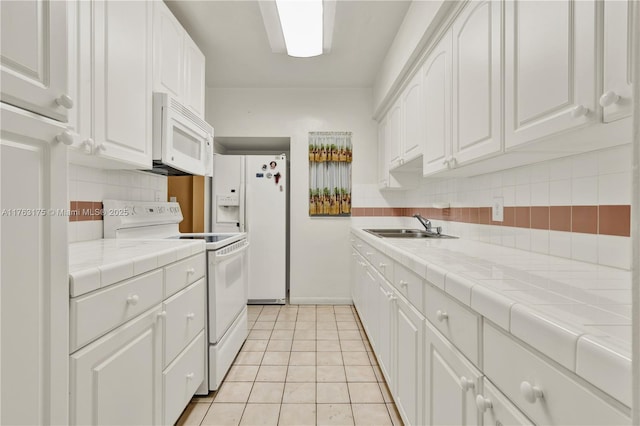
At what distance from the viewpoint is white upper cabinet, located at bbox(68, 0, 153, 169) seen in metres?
1.34

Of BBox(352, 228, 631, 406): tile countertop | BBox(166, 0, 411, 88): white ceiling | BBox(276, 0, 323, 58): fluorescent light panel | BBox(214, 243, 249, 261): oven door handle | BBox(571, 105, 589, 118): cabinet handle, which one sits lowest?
BBox(214, 243, 249, 261): oven door handle

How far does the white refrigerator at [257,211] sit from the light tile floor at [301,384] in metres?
0.67

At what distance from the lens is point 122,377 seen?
106cm

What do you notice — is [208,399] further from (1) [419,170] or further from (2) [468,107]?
(1) [419,170]

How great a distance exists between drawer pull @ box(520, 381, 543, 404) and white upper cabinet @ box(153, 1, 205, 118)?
2197mm

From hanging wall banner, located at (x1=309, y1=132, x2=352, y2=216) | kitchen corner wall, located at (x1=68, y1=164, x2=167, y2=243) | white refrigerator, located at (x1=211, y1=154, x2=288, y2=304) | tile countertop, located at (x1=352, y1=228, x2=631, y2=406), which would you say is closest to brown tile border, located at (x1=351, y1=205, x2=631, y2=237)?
tile countertop, located at (x1=352, y1=228, x2=631, y2=406)

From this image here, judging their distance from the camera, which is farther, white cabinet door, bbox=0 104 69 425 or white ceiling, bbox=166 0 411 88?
white ceiling, bbox=166 0 411 88

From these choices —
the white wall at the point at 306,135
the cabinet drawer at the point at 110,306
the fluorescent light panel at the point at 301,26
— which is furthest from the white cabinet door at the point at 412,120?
the cabinet drawer at the point at 110,306

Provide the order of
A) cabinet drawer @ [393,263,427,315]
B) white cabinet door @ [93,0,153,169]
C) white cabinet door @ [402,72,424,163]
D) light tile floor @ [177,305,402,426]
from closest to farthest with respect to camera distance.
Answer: cabinet drawer @ [393,263,427,315] → white cabinet door @ [93,0,153,169] → light tile floor @ [177,305,402,426] → white cabinet door @ [402,72,424,163]

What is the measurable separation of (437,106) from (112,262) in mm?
1798

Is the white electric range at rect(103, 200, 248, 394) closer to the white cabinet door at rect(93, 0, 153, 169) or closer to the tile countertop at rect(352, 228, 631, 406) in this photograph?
the white cabinet door at rect(93, 0, 153, 169)

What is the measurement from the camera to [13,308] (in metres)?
0.66

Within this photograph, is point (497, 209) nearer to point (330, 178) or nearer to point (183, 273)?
point (183, 273)

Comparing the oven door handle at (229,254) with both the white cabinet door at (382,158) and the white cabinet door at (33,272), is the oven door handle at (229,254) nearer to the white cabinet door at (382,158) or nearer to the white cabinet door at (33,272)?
the white cabinet door at (33,272)
